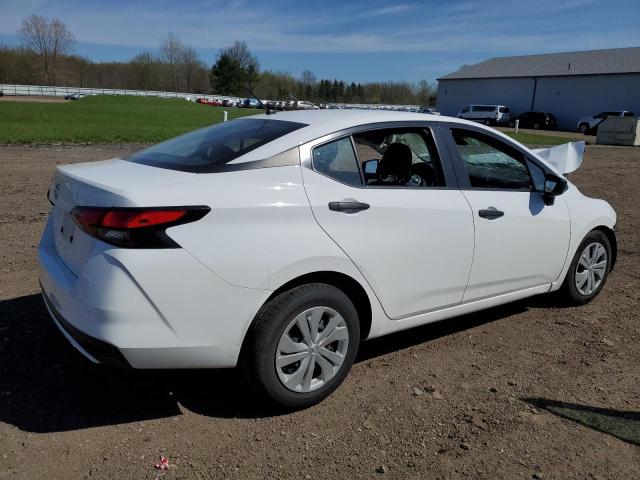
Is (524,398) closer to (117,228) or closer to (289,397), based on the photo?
(289,397)

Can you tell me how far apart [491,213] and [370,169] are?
0.91 m

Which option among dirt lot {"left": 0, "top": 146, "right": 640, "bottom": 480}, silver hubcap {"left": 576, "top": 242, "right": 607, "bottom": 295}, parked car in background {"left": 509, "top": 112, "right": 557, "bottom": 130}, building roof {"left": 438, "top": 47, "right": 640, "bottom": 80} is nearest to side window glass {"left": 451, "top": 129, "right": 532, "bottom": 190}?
silver hubcap {"left": 576, "top": 242, "right": 607, "bottom": 295}

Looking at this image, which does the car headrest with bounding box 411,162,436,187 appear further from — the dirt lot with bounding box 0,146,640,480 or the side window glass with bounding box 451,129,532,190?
the dirt lot with bounding box 0,146,640,480

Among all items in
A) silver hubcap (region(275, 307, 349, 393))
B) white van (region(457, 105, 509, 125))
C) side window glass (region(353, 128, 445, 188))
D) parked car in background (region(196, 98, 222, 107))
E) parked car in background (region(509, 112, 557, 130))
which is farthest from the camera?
parked car in background (region(196, 98, 222, 107))

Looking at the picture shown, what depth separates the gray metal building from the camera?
4900 centimetres

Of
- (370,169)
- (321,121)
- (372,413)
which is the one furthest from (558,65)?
(372,413)

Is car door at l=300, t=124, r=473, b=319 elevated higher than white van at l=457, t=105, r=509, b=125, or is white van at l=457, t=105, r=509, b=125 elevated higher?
white van at l=457, t=105, r=509, b=125

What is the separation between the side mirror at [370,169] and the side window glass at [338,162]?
13 cm

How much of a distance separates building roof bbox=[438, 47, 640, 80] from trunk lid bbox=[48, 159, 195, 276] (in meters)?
54.3

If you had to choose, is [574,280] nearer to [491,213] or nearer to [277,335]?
[491,213]

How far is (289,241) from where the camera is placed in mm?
2881

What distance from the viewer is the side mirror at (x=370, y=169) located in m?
3.45

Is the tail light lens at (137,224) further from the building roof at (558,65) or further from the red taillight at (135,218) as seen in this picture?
the building roof at (558,65)

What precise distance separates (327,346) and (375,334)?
0.41m
